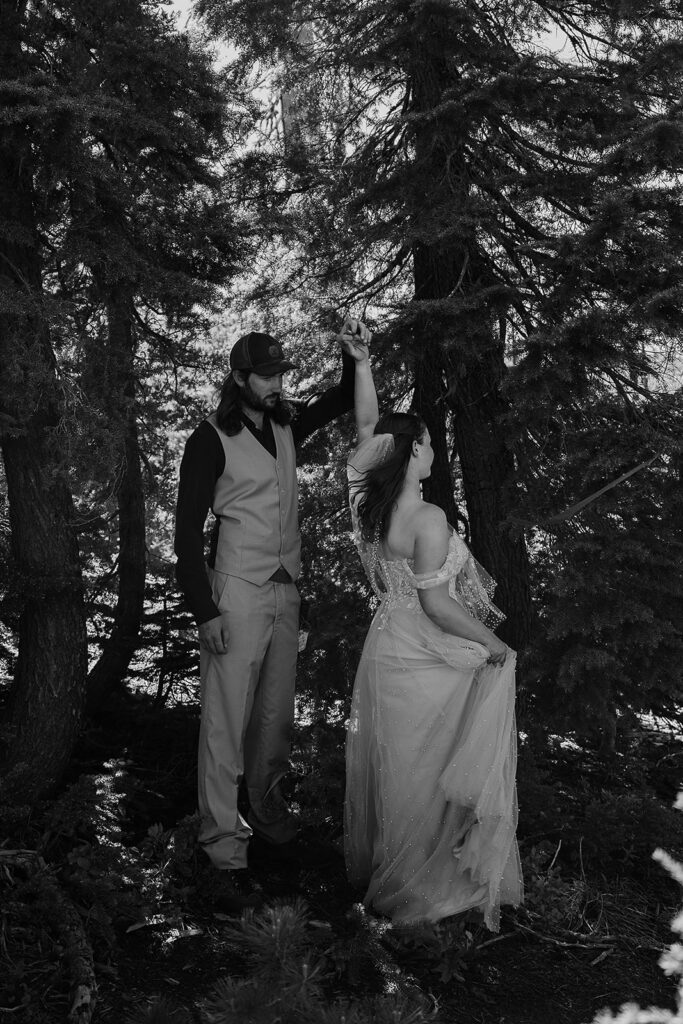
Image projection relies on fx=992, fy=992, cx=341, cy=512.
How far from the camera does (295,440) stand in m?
4.91

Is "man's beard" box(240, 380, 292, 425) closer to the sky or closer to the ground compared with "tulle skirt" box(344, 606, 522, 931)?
closer to the sky

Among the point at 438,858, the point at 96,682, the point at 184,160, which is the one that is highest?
the point at 184,160

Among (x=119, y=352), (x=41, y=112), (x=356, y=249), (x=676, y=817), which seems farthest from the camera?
(x=356, y=249)

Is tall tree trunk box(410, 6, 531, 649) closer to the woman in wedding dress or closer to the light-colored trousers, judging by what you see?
the woman in wedding dress

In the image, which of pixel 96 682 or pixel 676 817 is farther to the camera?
pixel 96 682

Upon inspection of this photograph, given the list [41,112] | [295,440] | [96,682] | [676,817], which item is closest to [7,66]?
[41,112]

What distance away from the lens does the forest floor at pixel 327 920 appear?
3572mm

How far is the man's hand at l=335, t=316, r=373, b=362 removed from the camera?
15.1ft

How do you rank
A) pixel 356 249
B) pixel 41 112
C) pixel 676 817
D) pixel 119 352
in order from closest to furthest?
1. pixel 41 112
2. pixel 119 352
3. pixel 676 817
4. pixel 356 249

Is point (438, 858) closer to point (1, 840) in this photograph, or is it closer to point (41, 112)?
point (1, 840)

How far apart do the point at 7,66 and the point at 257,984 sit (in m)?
3.94

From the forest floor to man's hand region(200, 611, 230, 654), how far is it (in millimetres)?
788

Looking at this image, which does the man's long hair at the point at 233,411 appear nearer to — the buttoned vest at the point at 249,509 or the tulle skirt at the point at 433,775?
the buttoned vest at the point at 249,509

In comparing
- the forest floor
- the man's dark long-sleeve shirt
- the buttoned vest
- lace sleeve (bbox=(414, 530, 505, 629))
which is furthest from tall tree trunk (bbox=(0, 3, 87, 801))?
lace sleeve (bbox=(414, 530, 505, 629))
